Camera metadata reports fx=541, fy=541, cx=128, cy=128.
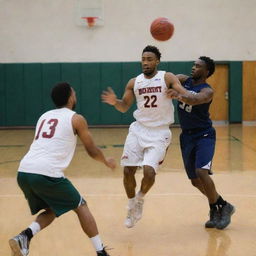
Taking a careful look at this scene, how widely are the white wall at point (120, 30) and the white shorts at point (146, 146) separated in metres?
12.6

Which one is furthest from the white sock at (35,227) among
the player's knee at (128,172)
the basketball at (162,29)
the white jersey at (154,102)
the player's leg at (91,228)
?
the basketball at (162,29)

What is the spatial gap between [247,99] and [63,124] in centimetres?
1529

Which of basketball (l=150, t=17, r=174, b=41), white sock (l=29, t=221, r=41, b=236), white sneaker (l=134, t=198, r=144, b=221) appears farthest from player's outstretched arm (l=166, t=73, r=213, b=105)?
basketball (l=150, t=17, r=174, b=41)

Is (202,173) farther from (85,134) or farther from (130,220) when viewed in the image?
(85,134)

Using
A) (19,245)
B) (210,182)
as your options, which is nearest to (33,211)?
(19,245)

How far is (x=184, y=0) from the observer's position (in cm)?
1834

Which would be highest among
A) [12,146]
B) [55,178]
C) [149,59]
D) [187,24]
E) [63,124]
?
[187,24]

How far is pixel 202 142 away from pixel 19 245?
8.02 ft

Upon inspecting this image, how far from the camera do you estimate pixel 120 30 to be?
18.4 meters

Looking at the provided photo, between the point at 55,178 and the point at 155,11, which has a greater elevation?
the point at 155,11

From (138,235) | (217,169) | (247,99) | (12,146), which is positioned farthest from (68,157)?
(247,99)

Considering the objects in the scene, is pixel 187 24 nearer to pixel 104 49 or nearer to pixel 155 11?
pixel 155 11

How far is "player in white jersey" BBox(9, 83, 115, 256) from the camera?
4574 millimetres

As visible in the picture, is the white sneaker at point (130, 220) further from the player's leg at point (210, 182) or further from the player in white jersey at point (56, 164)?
the player in white jersey at point (56, 164)
